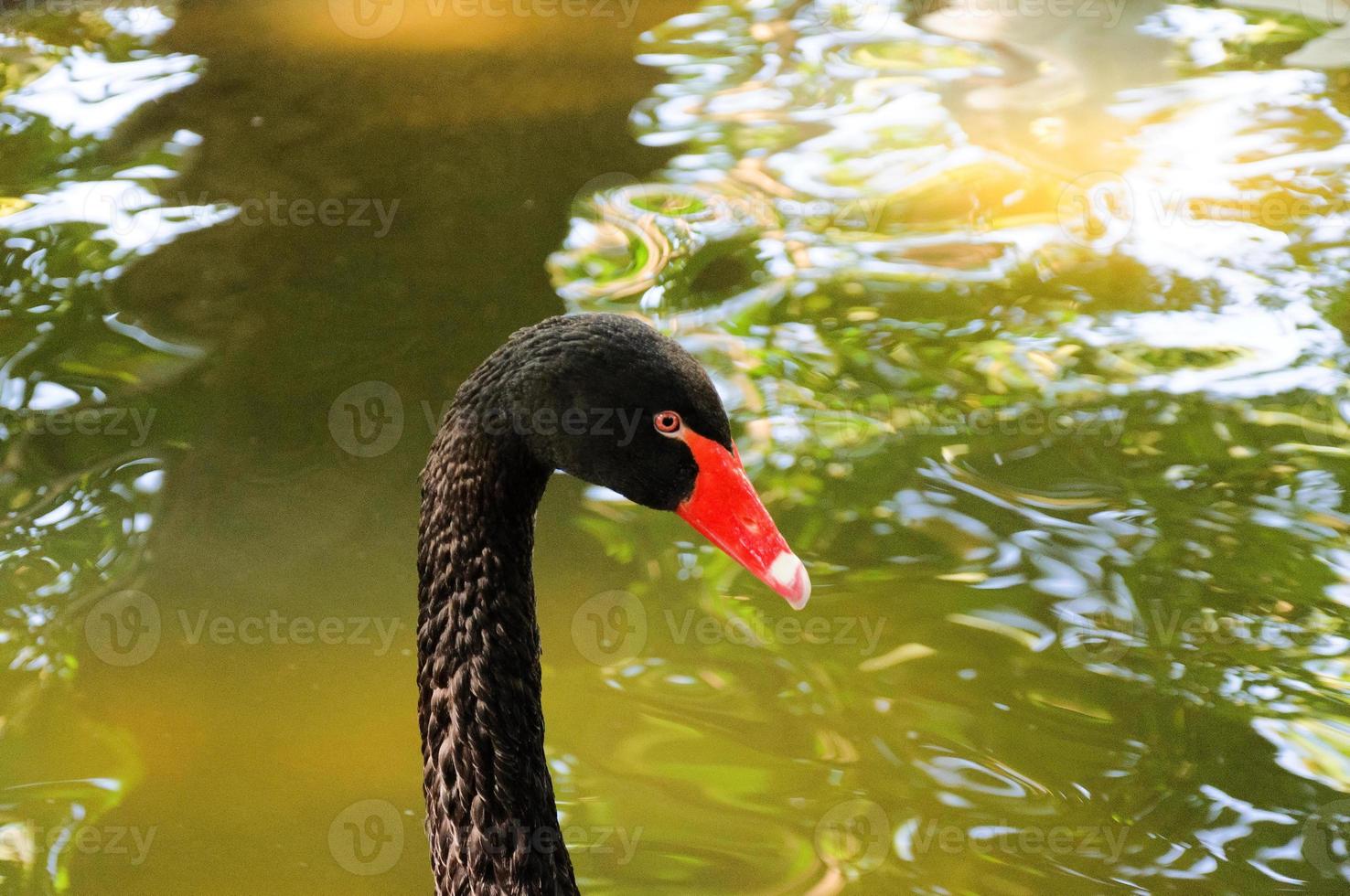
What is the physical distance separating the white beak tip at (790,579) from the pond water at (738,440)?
0.73 metres

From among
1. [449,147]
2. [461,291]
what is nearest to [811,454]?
[461,291]

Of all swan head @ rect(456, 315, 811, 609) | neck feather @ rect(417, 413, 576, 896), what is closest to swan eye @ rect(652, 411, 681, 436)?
swan head @ rect(456, 315, 811, 609)

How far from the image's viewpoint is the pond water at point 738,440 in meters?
2.43

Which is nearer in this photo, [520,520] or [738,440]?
[520,520]

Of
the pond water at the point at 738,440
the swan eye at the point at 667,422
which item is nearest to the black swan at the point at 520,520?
the swan eye at the point at 667,422

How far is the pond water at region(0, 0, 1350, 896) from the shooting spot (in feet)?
7.98

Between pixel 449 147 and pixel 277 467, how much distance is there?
1804 millimetres

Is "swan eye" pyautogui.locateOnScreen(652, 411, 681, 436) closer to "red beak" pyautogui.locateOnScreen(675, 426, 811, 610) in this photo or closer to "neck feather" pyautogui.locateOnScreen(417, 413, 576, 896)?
"red beak" pyautogui.locateOnScreen(675, 426, 811, 610)

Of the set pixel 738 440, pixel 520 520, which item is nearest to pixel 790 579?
pixel 520 520

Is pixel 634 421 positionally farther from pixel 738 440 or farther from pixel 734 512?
pixel 738 440

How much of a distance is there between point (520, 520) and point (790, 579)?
361 mm

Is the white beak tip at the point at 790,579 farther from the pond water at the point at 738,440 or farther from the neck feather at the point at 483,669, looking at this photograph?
the pond water at the point at 738,440

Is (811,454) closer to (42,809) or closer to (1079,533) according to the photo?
(1079,533)

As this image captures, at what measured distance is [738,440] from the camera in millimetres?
3338
